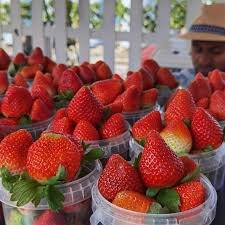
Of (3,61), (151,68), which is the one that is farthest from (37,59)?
(151,68)

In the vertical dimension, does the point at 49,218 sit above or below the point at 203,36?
below

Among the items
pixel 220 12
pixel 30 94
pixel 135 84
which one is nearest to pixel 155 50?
pixel 220 12

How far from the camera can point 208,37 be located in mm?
1707

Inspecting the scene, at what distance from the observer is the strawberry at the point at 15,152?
605 millimetres

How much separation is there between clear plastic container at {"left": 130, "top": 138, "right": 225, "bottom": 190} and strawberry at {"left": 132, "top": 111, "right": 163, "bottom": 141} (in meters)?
0.01

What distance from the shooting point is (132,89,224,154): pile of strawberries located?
71 cm

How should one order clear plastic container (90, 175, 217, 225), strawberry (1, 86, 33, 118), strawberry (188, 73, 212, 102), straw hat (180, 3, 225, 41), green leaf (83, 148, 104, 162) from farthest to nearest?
straw hat (180, 3, 225, 41), strawberry (188, 73, 212, 102), strawberry (1, 86, 33, 118), green leaf (83, 148, 104, 162), clear plastic container (90, 175, 217, 225)

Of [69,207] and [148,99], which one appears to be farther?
[148,99]

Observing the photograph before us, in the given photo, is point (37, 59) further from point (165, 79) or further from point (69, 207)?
point (69, 207)

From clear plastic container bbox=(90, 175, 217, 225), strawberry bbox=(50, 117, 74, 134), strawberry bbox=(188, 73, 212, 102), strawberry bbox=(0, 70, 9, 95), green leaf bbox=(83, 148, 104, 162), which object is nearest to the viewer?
clear plastic container bbox=(90, 175, 217, 225)

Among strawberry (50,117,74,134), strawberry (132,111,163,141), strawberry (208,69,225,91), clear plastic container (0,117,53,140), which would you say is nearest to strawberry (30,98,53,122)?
clear plastic container (0,117,53,140)

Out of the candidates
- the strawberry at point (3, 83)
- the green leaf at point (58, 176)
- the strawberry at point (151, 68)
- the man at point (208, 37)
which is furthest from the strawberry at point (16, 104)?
the man at point (208, 37)

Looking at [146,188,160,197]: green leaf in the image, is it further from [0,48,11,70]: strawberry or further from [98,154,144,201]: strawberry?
[0,48,11,70]: strawberry

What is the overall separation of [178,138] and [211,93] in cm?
34
